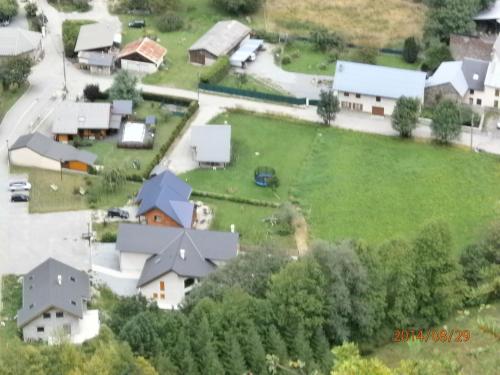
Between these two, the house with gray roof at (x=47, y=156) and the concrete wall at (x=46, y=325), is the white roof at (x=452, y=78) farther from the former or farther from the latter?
the concrete wall at (x=46, y=325)

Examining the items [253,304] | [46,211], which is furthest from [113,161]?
[253,304]

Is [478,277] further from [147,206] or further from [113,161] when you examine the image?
[113,161]

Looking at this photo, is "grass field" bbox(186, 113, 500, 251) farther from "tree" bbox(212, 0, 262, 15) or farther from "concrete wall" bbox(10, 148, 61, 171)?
"tree" bbox(212, 0, 262, 15)

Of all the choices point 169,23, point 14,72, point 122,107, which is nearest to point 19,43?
point 14,72

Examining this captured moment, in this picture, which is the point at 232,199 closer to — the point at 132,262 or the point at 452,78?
the point at 132,262

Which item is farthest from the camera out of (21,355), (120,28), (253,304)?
(120,28)

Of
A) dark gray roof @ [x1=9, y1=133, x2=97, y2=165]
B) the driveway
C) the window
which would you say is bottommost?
the window

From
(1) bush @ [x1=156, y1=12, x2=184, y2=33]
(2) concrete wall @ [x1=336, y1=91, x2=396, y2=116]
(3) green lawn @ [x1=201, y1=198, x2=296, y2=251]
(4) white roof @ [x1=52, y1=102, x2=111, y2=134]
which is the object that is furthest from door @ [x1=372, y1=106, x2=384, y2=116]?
(1) bush @ [x1=156, y1=12, x2=184, y2=33]
